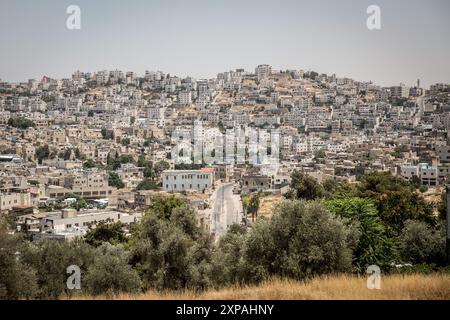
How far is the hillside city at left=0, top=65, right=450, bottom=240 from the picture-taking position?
21.4 meters

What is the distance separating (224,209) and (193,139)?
849 inches

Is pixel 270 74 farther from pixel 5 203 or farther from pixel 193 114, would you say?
pixel 5 203

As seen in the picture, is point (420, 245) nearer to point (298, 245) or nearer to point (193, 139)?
point (298, 245)

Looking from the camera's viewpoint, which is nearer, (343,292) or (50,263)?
(343,292)

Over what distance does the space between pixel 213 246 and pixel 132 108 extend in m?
50.1

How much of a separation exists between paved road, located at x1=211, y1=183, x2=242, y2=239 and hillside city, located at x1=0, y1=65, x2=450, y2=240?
7 cm

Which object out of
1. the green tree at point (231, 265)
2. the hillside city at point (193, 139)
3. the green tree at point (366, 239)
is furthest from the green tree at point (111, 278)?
the hillside city at point (193, 139)

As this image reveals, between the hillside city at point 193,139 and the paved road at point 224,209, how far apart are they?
→ 0.24 ft

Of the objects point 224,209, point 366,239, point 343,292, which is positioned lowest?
point 224,209

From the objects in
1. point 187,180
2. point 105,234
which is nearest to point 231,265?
point 105,234

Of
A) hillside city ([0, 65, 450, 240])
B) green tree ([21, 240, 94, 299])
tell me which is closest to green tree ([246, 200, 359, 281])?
green tree ([21, 240, 94, 299])

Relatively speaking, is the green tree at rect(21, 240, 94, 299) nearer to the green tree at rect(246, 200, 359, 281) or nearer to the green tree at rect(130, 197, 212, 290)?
the green tree at rect(130, 197, 212, 290)

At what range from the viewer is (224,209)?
2033 cm
